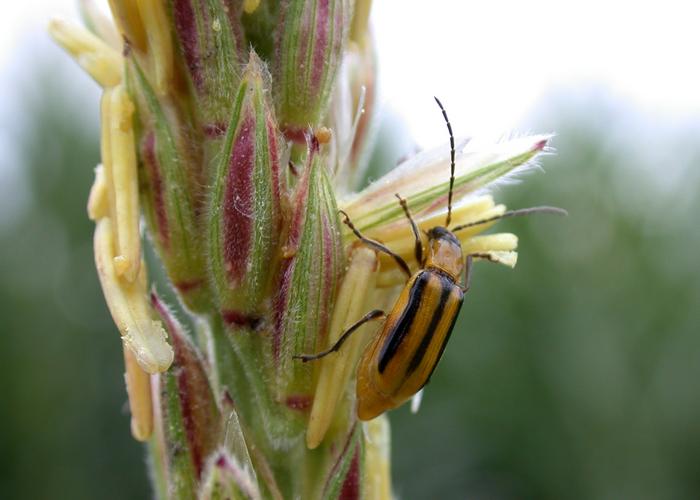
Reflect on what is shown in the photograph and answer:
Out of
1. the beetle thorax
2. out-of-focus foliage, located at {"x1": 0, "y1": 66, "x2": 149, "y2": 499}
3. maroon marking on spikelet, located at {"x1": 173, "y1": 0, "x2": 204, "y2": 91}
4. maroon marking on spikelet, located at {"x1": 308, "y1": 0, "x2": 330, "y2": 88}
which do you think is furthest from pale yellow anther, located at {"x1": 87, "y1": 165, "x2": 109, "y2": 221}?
out-of-focus foliage, located at {"x1": 0, "y1": 66, "x2": 149, "y2": 499}

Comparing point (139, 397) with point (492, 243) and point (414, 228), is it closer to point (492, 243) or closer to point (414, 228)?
point (414, 228)

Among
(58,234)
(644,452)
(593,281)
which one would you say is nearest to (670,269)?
(593,281)

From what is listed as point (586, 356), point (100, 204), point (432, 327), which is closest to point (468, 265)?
point (432, 327)

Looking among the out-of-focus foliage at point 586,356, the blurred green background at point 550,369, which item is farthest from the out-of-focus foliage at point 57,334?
the out-of-focus foliage at point 586,356

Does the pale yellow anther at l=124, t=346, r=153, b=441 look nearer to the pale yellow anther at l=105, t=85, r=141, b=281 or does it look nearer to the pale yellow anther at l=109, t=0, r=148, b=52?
the pale yellow anther at l=105, t=85, r=141, b=281

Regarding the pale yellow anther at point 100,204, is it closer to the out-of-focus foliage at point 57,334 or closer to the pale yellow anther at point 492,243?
the pale yellow anther at point 492,243

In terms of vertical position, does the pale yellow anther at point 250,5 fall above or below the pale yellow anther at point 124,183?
above
